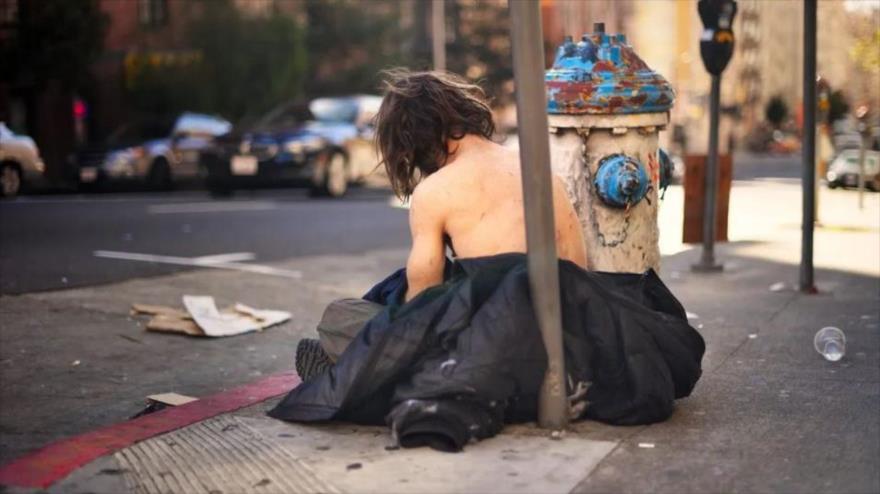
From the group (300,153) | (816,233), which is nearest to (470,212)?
(816,233)

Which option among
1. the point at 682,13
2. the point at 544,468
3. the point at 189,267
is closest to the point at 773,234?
the point at 189,267

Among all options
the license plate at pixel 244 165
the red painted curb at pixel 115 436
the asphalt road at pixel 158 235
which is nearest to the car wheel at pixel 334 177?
the license plate at pixel 244 165

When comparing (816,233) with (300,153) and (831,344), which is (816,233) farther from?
(300,153)

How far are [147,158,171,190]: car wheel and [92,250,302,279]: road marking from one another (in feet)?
47.5

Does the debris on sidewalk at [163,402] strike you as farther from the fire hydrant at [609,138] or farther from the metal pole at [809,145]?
the metal pole at [809,145]

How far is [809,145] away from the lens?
8188 mm

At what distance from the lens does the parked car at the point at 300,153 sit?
2183 cm

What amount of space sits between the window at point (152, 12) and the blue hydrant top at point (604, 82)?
2927 centimetres

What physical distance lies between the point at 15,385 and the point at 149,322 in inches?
64.4

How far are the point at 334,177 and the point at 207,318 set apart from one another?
46.7 feet

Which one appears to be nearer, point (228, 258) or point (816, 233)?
point (228, 258)

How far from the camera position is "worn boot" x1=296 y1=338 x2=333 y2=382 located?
4.85 m

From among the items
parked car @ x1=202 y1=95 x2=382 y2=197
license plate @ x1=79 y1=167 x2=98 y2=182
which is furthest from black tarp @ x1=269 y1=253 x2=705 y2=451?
license plate @ x1=79 y1=167 x2=98 y2=182

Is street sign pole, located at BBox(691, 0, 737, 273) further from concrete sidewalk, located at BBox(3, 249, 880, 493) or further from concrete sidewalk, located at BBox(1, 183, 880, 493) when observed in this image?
concrete sidewalk, located at BBox(3, 249, 880, 493)
